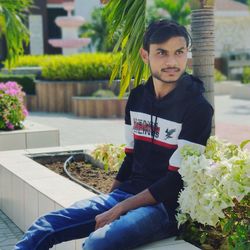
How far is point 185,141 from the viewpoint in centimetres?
318

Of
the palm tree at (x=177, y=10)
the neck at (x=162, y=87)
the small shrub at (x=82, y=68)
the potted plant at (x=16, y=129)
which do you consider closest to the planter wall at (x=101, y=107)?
the small shrub at (x=82, y=68)

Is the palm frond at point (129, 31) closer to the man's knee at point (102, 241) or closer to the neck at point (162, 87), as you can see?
the neck at point (162, 87)

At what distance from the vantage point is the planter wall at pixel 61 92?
646 inches

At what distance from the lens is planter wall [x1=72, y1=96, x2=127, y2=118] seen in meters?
14.8

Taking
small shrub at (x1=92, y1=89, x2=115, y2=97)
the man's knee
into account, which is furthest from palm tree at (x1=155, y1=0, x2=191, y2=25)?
the man's knee

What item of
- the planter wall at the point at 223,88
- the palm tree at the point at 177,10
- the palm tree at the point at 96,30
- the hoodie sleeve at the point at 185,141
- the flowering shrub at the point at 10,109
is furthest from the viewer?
the palm tree at the point at 96,30

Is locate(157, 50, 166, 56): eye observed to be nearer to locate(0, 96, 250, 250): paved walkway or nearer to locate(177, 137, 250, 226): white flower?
locate(177, 137, 250, 226): white flower

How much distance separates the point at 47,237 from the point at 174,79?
3.59 feet

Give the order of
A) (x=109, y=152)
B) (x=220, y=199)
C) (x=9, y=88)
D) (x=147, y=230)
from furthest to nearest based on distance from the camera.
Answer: (x=9, y=88) < (x=109, y=152) < (x=147, y=230) < (x=220, y=199)

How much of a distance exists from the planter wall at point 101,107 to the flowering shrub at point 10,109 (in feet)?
20.3

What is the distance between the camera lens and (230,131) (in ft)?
39.9

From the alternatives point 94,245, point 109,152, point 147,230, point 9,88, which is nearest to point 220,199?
point 147,230

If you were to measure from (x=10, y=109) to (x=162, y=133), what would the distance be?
537cm

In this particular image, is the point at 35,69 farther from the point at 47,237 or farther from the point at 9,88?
the point at 47,237
